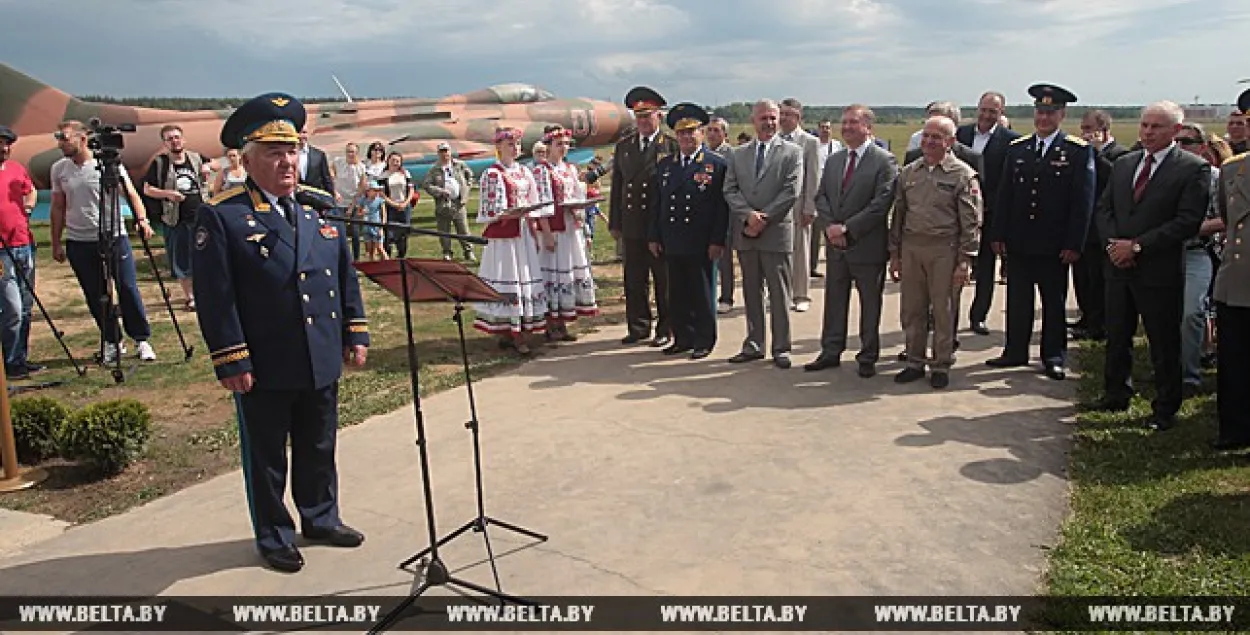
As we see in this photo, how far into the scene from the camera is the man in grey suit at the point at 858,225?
6.63m

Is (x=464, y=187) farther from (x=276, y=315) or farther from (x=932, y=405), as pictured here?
(x=276, y=315)

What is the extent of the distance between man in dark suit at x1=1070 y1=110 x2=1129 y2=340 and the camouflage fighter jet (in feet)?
35.6

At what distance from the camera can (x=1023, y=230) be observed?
6676 millimetres

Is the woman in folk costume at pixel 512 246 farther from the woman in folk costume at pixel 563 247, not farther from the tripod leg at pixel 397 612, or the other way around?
the tripod leg at pixel 397 612

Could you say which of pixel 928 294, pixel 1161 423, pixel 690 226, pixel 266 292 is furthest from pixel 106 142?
pixel 1161 423

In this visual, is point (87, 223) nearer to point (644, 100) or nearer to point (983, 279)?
point (644, 100)

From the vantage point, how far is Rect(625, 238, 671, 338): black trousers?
8086 millimetres

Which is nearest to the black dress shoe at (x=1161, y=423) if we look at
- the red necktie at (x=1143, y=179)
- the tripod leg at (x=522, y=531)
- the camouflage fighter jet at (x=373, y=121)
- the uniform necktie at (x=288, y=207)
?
the red necktie at (x=1143, y=179)

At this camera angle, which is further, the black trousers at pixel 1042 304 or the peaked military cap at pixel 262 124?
the black trousers at pixel 1042 304

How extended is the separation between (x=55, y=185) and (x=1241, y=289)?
8.36 m

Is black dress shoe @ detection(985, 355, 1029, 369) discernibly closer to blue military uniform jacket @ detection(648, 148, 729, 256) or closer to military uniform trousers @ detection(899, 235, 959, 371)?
military uniform trousers @ detection(899, 235, 959, 371)

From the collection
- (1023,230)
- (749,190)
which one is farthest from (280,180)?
(1023,230)

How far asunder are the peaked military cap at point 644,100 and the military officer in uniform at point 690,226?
375 millimetres

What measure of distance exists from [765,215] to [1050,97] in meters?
2.20
